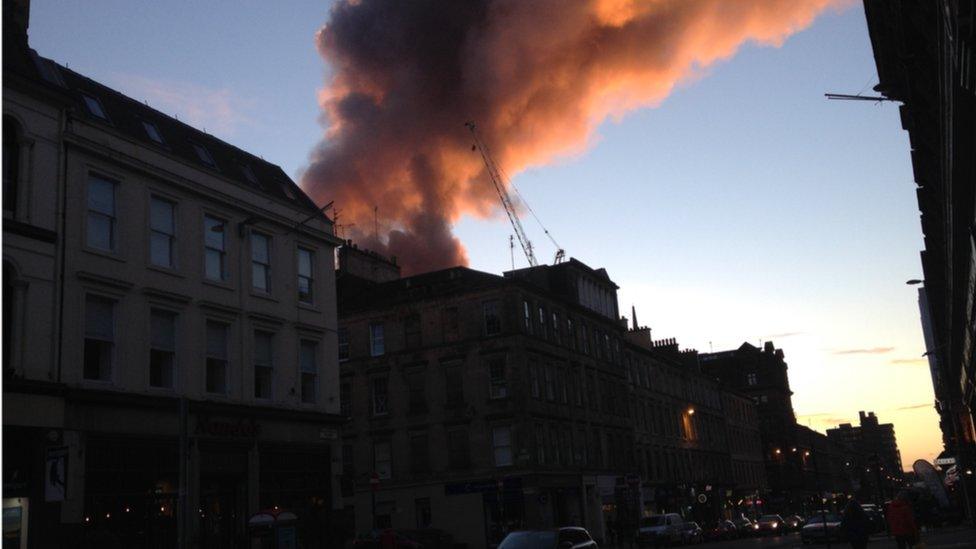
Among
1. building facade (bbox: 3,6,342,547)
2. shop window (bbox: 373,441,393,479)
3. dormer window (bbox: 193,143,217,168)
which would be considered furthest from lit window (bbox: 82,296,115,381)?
shop window (bbox: 373,441,393,479)

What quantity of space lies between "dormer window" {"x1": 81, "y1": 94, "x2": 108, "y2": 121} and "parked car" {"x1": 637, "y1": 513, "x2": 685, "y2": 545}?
3545 cm

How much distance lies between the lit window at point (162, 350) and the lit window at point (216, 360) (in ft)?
5.06

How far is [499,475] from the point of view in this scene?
51969 mm

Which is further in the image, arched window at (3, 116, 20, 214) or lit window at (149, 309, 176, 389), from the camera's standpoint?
lit window at (149, 309, 176, 389)

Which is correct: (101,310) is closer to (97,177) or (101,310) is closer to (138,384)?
(138,384)

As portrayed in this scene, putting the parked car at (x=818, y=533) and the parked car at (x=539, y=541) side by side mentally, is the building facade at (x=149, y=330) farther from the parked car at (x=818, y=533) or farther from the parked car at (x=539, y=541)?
the parked car at (x=818, y=533)

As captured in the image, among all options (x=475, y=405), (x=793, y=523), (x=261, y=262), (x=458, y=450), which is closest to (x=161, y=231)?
(x=261, y=262)

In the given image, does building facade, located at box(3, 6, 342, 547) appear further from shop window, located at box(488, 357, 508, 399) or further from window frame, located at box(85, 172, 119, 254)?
shop window, located at box(488, 357, 508, 399)

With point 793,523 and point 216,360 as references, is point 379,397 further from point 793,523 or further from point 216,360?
point 793,523

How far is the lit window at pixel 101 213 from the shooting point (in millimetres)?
24375

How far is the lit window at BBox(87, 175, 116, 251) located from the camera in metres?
24.4

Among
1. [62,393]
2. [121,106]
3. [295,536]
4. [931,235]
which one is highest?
[121,106]

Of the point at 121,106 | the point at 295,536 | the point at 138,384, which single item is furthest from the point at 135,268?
the point at 295,536

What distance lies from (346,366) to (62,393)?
3609cm
